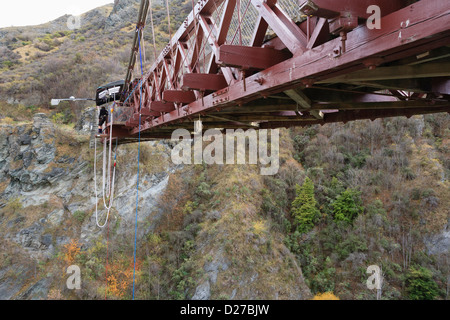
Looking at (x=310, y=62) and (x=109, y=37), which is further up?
(x=109, y=37)

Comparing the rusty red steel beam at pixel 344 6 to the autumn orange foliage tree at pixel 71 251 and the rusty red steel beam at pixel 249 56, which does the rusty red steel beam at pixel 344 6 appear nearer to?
the rusty red steel beam at pixel 249 56

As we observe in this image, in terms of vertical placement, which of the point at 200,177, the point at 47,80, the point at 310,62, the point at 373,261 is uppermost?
the point at 47,80

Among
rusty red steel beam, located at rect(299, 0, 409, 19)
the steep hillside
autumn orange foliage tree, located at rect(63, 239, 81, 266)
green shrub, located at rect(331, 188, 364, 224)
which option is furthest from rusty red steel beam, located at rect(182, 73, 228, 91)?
green shrub, located at rect(331, 188, 364, 224)

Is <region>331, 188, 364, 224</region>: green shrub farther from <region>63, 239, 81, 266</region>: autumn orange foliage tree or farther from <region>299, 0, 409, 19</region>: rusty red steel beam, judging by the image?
<region>299, 0, 409, 19</region>: rusty red steel beam

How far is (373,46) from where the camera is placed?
1776mm

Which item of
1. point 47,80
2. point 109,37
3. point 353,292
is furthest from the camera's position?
point 109,37

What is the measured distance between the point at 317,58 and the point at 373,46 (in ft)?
1.57

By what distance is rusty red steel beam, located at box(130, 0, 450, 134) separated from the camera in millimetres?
1470

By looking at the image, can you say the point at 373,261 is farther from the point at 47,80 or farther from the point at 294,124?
the point at 47,80

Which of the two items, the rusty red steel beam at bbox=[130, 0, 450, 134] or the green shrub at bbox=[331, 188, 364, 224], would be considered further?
the green shrub at bbox=[331, 188, 364, 224]

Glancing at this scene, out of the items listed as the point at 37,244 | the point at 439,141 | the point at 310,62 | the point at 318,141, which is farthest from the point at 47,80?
the point at 439,141

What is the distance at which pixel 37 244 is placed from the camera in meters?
12.6

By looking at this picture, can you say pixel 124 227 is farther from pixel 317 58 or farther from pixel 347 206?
pixel 317 58
